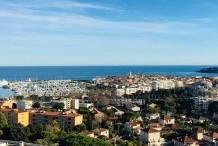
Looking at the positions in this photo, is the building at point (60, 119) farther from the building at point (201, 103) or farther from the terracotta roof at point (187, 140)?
the building at point (201, 103)

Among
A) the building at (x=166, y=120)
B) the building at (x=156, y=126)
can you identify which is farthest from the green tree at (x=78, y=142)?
the building at (x=166, y=120)

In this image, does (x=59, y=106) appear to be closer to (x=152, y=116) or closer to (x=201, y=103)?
(x=152, y=116)

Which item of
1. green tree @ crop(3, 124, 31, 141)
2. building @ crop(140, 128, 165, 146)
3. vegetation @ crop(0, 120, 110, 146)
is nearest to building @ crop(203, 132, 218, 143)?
building @ crop(140, 128, 165, 146)

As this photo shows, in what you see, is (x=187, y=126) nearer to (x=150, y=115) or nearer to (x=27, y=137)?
(x=150, y=115)

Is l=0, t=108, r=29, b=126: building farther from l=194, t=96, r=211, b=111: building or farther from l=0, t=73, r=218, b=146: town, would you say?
l=194, t=96, r=211, b=111: building

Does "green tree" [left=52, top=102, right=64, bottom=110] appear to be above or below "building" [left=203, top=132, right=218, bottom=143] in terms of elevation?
above
